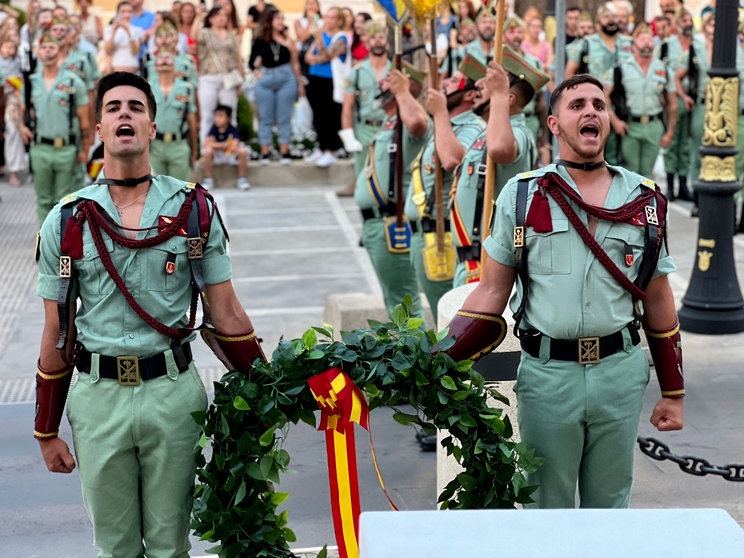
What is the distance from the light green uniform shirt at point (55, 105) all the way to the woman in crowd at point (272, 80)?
196 inches

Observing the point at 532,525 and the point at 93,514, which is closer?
the point at 532,525

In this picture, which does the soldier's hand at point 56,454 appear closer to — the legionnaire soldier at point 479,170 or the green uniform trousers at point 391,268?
the legionnaire soldier at point 479,170

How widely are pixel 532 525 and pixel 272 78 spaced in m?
14.4

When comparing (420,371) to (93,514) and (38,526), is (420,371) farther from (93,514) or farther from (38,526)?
(38,526)

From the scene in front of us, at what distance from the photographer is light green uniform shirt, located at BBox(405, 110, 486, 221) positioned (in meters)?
7.36

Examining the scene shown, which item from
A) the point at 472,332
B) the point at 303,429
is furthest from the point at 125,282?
the point at 303,429

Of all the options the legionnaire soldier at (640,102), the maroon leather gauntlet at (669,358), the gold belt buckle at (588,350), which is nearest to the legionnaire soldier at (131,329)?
the gold belt buckle at (588,350)

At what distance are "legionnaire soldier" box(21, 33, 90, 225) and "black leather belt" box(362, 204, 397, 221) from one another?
5049 millimetres

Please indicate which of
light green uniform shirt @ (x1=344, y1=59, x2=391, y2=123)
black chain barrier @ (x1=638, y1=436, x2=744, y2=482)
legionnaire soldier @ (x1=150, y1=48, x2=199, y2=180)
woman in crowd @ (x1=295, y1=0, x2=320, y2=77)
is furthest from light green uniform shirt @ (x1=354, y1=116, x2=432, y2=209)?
woman in crowd @ (x1=295, y1=0, x2=320, y2=77)

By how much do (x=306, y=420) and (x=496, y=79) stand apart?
2118 mm

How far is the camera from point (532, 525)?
10.7ft

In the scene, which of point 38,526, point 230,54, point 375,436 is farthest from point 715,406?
point 230,54

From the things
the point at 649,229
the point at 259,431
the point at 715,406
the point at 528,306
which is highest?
the point at 649,229

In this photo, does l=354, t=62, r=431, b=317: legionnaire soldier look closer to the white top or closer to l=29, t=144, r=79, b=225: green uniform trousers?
l=29, t=144, r=79, b=225: green uniform trousers
